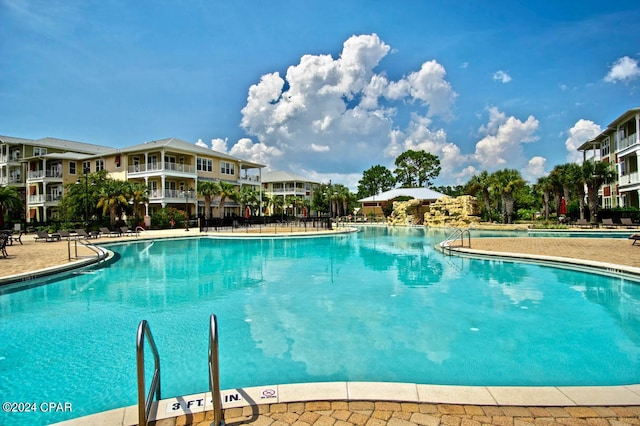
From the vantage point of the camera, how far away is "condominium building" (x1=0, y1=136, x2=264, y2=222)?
3647 cm

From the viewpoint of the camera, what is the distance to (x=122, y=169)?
3825cm

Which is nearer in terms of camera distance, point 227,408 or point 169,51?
point 227,408

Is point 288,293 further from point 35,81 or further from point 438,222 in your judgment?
point 438,222

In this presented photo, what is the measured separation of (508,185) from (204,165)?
3359cm

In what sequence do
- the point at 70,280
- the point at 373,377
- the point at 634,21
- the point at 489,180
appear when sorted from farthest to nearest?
the point at 489,180 < the point at 634,21 < the point at 70,280 < the point at 373,377

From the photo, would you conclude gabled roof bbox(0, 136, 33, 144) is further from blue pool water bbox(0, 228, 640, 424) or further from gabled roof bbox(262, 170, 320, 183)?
blue pool water bbox(0, 228, 640, 424)

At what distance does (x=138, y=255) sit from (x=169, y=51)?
10.8m

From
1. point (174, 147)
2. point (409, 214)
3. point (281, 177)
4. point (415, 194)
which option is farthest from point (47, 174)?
point (415, 194)

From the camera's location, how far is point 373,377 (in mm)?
4828

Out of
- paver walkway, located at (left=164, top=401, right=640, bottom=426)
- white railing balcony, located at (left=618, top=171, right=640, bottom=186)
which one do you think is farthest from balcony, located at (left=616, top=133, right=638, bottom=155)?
paver walkway, located at (left=164, top=401, right=640, bottom=426)

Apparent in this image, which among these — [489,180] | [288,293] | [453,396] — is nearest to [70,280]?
[288,293]

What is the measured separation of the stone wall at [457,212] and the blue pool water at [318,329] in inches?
1034

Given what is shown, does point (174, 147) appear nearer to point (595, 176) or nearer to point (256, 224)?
point (256, 224)

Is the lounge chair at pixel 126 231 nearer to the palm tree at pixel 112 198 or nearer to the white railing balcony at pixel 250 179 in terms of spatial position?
the palm tree at pixel 112 198
